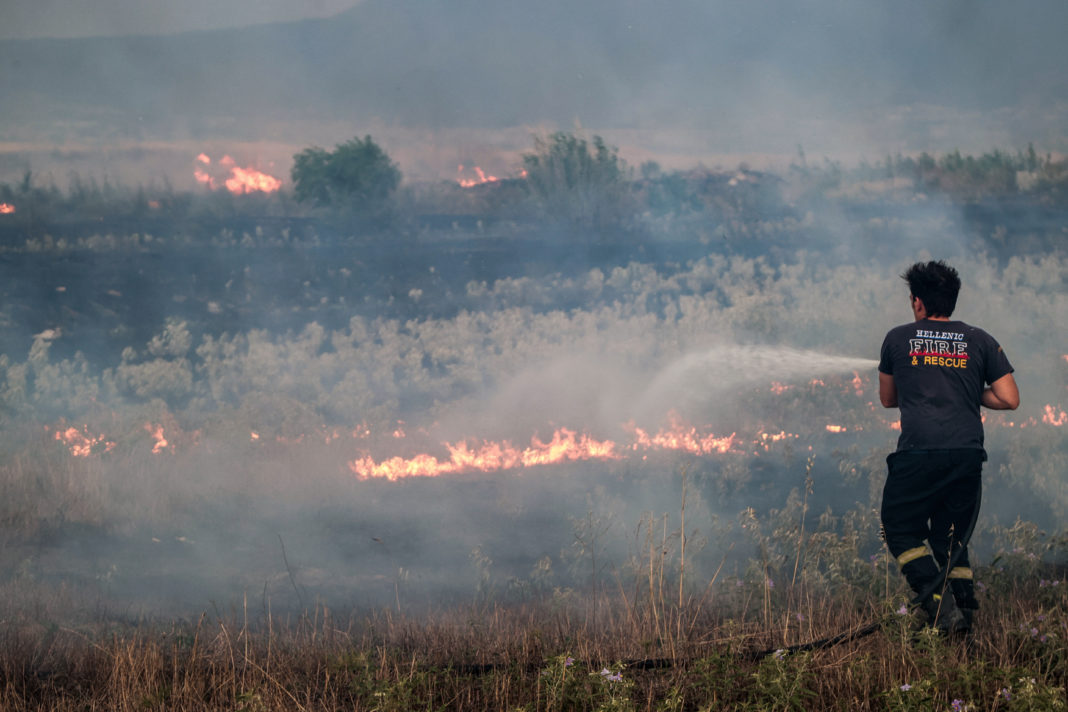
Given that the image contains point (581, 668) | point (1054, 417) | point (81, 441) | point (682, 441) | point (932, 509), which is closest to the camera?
point (581, 668)

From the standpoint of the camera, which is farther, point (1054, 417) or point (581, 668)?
point (1054, 417)

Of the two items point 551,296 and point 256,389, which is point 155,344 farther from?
point 551,296

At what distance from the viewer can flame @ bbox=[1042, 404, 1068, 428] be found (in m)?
10.8

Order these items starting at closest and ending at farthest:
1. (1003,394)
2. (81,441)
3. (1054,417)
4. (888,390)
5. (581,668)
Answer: (581,668) → (1003,394) → (888,390) → (81,441) → (1054,417)

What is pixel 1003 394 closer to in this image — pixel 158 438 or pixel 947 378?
pixel 947 378

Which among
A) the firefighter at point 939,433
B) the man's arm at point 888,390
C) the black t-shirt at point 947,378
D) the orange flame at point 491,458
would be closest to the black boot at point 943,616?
the firefighter at point 939,433

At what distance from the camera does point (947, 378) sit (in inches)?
181

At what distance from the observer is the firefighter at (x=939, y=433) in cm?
459

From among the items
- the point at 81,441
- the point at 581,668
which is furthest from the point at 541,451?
the point at 581,668

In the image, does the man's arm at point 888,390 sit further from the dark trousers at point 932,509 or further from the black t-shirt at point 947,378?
the dark trousers at point 932,509

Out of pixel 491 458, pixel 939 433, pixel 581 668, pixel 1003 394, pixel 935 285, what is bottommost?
pixel 581 668

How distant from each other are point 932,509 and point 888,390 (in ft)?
2.30

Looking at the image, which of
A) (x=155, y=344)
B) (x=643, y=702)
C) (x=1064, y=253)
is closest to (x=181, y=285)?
(x=155, y=344)

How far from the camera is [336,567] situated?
8617mm
